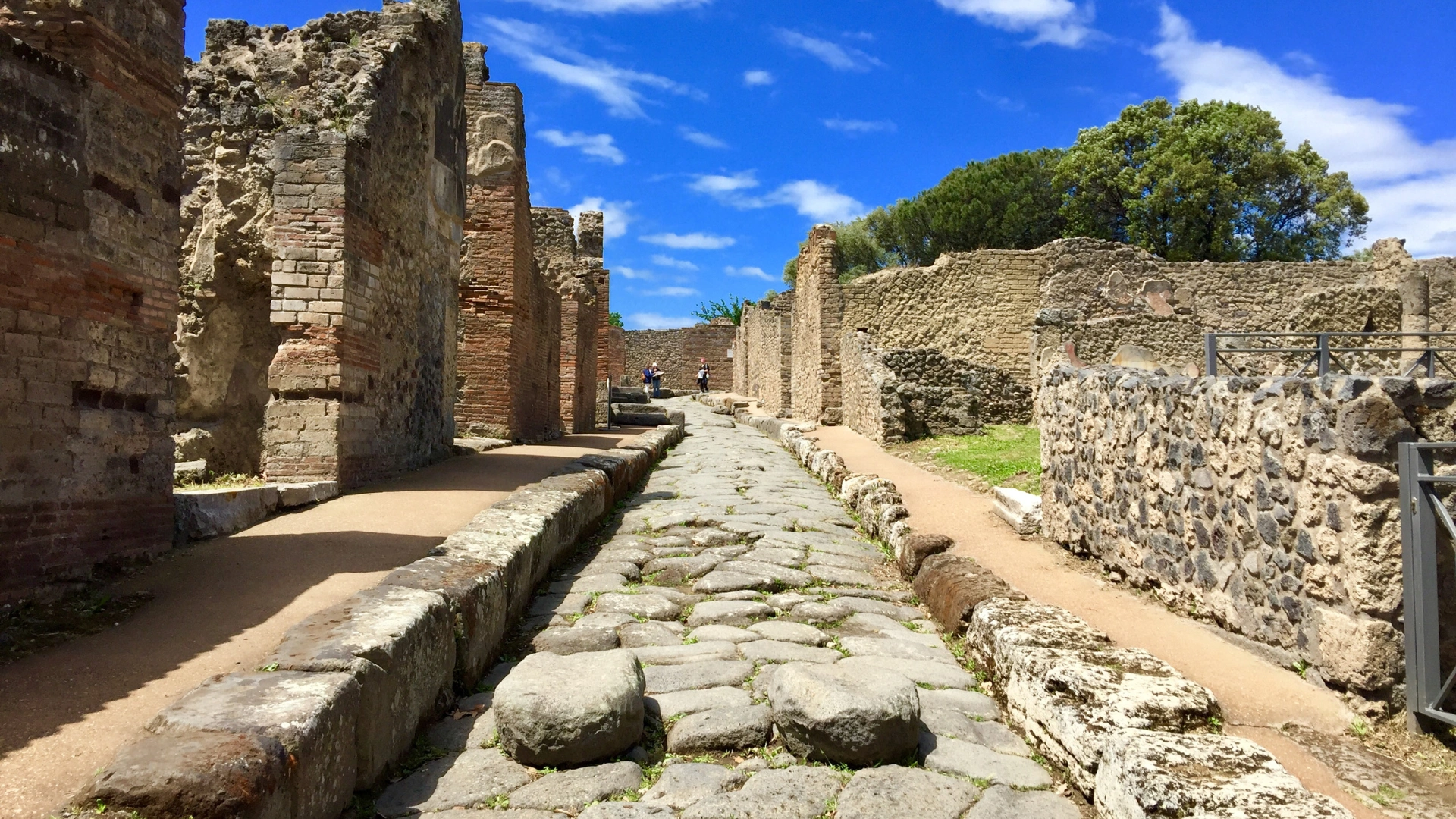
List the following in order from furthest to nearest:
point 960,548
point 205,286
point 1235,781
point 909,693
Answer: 1. point 205,286
2. point 960,548
3. point 909,693
4. point 1235,781

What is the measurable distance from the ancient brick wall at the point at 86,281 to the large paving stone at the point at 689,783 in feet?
10.4

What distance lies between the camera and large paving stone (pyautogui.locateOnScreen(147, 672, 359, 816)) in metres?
2.49

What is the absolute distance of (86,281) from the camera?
4691 mm

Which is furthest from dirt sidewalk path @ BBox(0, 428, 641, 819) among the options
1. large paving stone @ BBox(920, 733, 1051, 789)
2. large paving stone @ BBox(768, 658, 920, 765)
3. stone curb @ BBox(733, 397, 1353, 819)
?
stone curb @ BBox(733, 397, 1353, 819)

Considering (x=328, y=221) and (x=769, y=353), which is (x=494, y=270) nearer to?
(x=328, y=221)

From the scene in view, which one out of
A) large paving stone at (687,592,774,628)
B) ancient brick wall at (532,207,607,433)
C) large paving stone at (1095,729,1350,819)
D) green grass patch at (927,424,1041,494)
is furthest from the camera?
ancient brick wall at (532,207,607,433)

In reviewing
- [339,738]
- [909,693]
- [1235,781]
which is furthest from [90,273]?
[1235,781]

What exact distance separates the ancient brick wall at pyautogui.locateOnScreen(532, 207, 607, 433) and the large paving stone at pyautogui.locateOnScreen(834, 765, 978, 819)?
15195 millimetres

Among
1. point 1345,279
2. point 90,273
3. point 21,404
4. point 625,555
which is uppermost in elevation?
point 1345,279

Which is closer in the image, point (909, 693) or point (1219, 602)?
point (909, 693)

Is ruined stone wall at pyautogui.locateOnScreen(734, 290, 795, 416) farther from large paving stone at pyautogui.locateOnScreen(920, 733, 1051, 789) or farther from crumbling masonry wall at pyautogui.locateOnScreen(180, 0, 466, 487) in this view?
large paving stone at pyautogui.locateOnScreen(920, 733, 1051, 789)

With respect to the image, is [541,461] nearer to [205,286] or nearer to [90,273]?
[205,286]

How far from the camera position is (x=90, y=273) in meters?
4.73

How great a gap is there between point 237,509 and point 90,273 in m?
1.88
